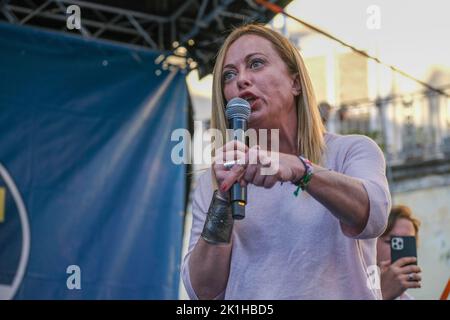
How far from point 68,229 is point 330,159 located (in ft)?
11.2

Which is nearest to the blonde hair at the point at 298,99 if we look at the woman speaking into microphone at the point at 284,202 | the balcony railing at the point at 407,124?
the woman speaking into microphone at the point at 284,202

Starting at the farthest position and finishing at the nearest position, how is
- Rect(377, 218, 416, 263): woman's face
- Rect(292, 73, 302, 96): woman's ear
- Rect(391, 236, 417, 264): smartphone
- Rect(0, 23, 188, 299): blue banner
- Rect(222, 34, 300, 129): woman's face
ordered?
Rect(0, 23, 188, 299): blue banner
Rect(377, 218, 416, 263): woman's face
Rect(391, 236, 417, 264): smartphone
Rect(292, 73, 302, 96): woman's ear
Rect(222, 34, 300, 129): woman's face

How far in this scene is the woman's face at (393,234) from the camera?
11.2 ft

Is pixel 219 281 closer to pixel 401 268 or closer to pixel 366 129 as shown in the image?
pixel 401 268

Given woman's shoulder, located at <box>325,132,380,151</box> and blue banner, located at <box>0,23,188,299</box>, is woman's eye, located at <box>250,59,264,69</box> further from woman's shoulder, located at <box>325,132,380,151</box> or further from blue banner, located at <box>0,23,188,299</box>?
blue banner, located at <box>0,23,188,299</box>

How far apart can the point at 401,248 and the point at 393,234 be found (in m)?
→ 0.51

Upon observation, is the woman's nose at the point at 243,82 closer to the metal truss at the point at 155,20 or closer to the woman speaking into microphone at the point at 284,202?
the woman speaking into microphone at the point at 284,202

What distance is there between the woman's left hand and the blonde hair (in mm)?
300

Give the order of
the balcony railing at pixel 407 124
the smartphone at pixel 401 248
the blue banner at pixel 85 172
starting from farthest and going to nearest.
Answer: the balcony railing at pixel 407 124
the blue banner at pixel 85 172
the smartphone at pixel 401 248

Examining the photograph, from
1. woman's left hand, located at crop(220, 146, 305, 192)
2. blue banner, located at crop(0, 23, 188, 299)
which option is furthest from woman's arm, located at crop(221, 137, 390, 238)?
blue banner, located at crop(0, 23, 188, 299)

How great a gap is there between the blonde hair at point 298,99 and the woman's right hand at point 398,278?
1.18 metres

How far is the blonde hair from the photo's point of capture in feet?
6.56

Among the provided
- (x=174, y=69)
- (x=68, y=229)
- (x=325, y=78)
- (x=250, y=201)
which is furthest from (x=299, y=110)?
(x=325, y=78)
